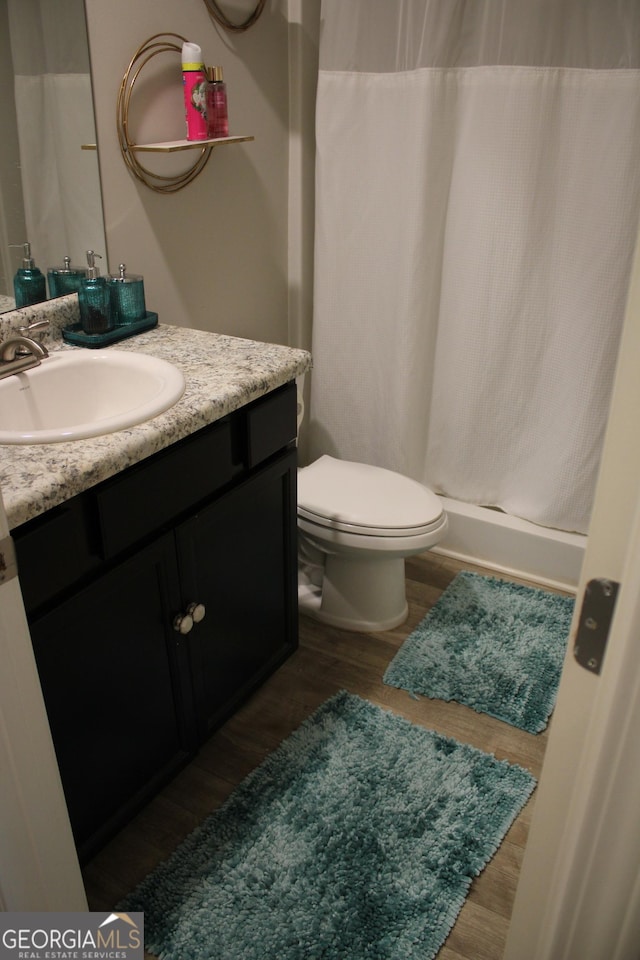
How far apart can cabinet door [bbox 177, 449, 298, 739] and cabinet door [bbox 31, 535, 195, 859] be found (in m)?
0.07

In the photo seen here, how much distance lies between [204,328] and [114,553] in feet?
3.44

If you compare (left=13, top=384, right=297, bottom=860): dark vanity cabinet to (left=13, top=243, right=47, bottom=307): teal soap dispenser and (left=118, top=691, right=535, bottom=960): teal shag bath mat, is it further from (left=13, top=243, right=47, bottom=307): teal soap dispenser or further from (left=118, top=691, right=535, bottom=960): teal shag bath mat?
(left=13, top=243, right=47, bottom=307): teal soap dispenser

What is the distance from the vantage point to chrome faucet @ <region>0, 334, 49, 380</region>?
148 cm

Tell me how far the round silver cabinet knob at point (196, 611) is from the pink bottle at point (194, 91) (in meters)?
1.12

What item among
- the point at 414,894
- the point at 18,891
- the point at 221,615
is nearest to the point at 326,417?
the point at 221,615

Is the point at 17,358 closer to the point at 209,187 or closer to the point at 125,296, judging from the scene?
the point at 125,296

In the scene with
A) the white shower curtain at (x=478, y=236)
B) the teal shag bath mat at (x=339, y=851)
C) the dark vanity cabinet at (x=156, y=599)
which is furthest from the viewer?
the white shower curtain at (x=478, y=236)

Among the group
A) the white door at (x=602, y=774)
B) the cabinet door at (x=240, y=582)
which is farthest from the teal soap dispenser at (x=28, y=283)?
the white door at (x=602, y=774)

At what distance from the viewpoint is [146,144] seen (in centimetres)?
185

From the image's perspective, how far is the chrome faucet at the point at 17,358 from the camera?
1.48 m

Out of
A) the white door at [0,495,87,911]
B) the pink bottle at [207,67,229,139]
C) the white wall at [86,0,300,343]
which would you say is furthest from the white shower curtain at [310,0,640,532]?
the white door at [0,495,87,911]

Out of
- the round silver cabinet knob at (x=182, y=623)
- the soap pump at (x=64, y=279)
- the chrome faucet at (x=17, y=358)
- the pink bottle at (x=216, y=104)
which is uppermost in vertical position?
the pink bottle at (x=216, y=104)

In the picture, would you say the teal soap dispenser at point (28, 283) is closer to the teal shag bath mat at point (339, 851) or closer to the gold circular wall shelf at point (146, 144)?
the gold circular wall shelf at point (146, 144)

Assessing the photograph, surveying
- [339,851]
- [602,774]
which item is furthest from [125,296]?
[602,774]
